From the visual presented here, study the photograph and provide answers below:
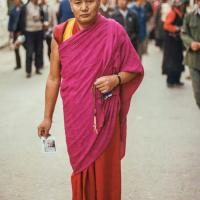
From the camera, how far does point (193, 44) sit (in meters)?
6.91

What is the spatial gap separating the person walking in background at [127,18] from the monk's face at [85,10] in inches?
296

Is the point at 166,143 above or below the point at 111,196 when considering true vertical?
below

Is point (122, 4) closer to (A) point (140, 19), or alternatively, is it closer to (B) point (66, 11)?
(B) point (66, 11)

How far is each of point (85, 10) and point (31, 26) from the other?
8903 mm

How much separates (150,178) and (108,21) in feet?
7.06

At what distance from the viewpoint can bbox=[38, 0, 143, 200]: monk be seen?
11.2ft

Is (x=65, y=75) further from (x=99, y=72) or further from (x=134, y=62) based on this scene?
(x=134, y=62)

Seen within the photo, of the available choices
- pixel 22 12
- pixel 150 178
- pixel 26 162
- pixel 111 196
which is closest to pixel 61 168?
pixel 26 162

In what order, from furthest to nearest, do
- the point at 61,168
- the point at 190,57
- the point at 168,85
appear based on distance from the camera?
the point at 168,85 → the point at 190,57 → the point at 61,168

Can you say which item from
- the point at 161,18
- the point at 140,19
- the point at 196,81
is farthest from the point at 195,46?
the point at 161,18

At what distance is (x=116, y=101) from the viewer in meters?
3.57

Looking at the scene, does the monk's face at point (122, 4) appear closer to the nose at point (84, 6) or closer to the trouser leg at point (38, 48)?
the trouser leg at point (38, 48)

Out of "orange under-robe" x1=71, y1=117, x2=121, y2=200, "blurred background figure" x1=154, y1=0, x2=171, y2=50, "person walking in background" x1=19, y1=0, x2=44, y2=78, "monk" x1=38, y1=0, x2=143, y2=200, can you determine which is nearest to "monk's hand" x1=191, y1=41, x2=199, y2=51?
"monk" x1=38, y1=0, x2=143, y2=200

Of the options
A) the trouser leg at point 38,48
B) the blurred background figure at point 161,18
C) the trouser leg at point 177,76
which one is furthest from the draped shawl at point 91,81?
the blurred background figure at point 161,18
